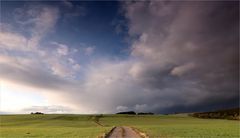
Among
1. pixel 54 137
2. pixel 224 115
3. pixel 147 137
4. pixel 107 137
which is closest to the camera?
pixel 147 137

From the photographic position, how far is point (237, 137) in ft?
152

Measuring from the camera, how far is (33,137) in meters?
50.9

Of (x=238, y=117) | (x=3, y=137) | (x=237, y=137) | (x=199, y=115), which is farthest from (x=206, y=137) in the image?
(x=199, y=115)

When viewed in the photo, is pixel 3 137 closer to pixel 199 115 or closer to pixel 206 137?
pixel 206 137

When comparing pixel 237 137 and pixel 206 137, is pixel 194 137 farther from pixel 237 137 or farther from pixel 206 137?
pixel 237 137

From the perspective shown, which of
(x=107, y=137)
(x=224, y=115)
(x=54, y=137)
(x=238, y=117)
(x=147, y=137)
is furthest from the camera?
(x=224, y=115)

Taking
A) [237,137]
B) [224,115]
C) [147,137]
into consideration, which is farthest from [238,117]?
[147,137]

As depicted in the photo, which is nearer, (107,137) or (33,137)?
(107,137)

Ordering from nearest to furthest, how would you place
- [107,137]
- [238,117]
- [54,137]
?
[107,137]
[54,137]
[238,117]

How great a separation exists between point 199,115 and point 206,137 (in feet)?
508

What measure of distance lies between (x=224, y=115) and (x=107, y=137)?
6427 inches

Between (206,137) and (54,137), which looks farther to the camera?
(54,137)

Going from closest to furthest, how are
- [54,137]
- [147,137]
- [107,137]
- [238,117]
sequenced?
[147,137] → [107,137] → [54,137] → [238,117]

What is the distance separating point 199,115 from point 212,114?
9.92 meters
